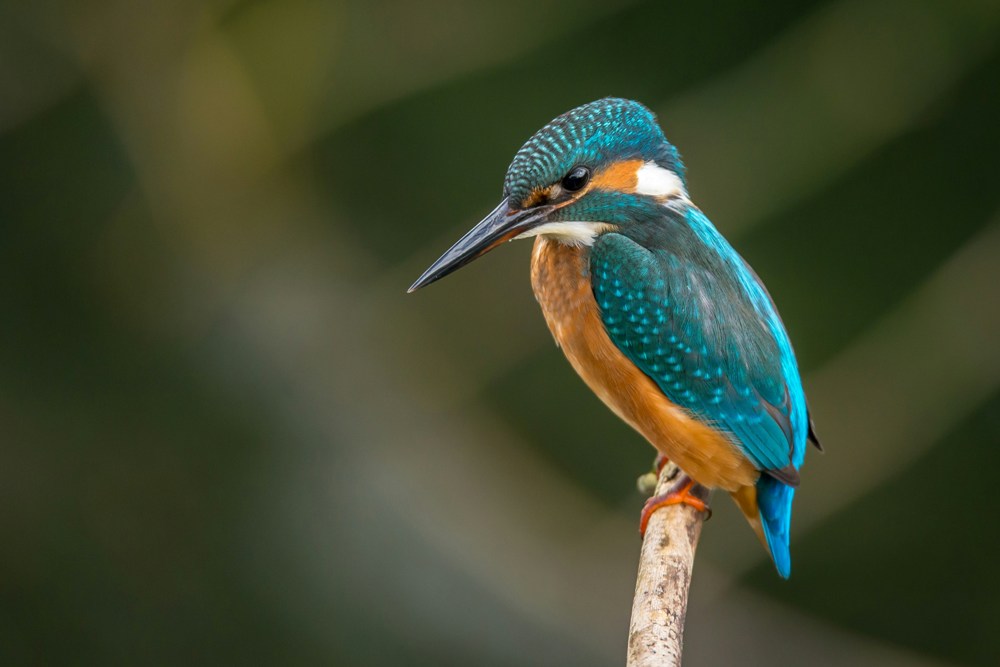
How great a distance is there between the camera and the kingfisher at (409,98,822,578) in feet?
7.22

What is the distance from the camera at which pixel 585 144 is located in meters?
2.15

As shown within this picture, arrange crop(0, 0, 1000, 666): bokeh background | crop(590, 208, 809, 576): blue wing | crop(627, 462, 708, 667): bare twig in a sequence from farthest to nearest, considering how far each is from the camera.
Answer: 1. crop(0, 0, 1000, 666): bokeh background
2. crop(590, 208, 809, 576): blue wing
3. crop(627, 462, 708, 667): bare twig

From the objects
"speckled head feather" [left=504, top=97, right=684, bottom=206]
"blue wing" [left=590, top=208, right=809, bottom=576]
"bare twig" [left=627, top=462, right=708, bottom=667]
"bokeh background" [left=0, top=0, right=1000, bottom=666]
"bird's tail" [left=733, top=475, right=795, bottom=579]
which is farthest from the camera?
"bokeh background" [left=0, top=0, right=1000, bottom=666]

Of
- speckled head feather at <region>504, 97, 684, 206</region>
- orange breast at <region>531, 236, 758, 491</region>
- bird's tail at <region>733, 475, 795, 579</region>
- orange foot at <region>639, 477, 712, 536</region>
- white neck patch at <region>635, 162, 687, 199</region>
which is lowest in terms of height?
bird's tail at <region>733, 475, 795, 579</region>

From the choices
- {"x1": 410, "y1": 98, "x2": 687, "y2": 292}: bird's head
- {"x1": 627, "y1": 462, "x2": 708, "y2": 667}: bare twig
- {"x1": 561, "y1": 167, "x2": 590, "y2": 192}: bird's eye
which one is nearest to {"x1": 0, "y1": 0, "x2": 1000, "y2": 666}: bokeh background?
{"x1": 627, "y1": 462, "x2": 708, "y2": 667}: bare twig

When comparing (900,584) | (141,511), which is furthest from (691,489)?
(141,511)

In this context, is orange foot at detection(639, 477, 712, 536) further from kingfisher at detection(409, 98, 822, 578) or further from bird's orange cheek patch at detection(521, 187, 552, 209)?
bird's orange cheek patch at detection(521, 187, 552, 209)

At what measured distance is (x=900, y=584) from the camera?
3832 millimetres

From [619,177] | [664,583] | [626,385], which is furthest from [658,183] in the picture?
[664,583]

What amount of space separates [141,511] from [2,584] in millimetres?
488

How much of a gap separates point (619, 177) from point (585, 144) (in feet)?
0.39

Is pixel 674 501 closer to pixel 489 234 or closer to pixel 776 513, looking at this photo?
pixel 776 513

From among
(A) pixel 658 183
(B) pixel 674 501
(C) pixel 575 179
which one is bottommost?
(B) pixel 674 501

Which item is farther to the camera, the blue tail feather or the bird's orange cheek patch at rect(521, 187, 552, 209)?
the blue tail feather
